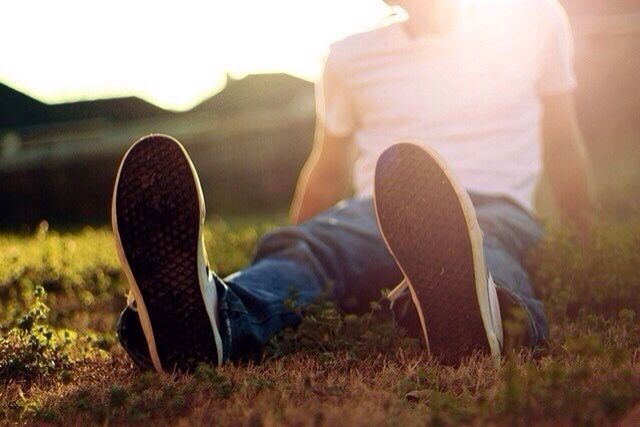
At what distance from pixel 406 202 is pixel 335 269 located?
702 mm

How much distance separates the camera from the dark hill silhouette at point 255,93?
14.0 m

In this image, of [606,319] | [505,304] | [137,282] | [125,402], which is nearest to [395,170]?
[505,304]

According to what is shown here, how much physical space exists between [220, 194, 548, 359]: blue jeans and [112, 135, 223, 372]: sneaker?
0.15 metres

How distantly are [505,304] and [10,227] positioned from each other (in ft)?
30.4

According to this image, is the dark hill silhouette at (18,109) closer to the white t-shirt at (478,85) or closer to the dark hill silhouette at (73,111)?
the dark hill silhouette at (73,111)

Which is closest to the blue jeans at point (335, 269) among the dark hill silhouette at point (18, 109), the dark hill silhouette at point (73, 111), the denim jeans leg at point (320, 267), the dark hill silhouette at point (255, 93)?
the denim jeans leg at point (320, 267)

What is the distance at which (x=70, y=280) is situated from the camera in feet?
15.9

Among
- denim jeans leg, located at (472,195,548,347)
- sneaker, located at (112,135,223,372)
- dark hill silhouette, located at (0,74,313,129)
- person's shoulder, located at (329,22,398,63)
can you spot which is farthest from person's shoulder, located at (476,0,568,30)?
dark hill silhouette, located at (0,74,313,129)

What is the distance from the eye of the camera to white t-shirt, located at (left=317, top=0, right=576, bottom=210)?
357cm

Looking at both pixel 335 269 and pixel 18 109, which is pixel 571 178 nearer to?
pixel 335 269

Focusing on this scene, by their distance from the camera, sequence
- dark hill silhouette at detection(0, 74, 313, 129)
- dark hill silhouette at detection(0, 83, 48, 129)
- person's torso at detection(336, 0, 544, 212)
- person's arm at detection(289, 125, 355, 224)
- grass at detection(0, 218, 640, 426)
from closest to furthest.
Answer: grass at detection(0, 218, 640, 426) → person's torso at detection(336, 0, 544, 212) → person's arm at detection(289, 125, 355, 224) → dark hill silhouette at detection(0, 83, 48, 129) → dark hill silhouette at detection(0, 74, 313, 129)

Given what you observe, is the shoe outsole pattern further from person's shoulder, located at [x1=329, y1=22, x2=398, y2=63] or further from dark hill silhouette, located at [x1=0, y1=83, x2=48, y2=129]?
dark hill silhouette, located at [x1=0, y1=83, x2=48, y2=129]

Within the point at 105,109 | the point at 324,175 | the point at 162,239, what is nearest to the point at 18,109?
the point at 105,109

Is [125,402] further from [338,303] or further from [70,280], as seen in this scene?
[70,280]
